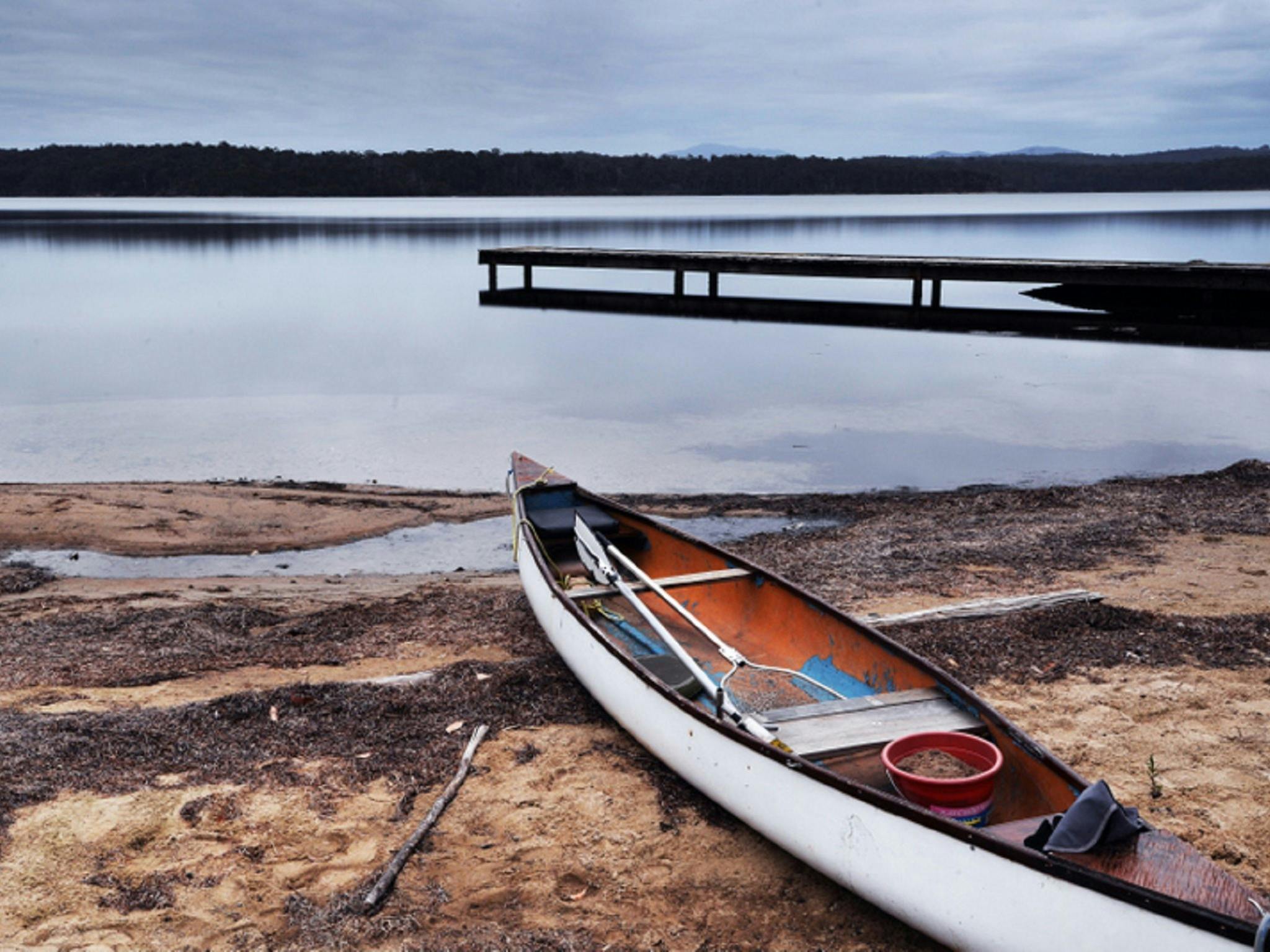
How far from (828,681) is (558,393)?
15.3m

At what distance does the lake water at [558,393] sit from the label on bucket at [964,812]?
921cm

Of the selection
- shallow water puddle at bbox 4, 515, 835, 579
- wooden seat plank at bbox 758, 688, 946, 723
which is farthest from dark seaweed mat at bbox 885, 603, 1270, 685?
shallow water puddle at bbox 4, 515, 835, 579

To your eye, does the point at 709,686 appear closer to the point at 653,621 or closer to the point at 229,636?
the point at 653,621

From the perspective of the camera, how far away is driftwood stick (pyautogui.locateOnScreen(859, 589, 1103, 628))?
25.2 ft

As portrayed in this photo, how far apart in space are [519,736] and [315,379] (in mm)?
17668

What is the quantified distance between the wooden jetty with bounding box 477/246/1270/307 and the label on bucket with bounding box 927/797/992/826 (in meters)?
24.0

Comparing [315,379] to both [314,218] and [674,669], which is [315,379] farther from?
[314,218]

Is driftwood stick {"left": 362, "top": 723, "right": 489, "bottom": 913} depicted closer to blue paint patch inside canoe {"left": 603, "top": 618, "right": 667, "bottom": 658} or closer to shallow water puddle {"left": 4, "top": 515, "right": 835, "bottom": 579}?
blue paint patch inside canoe {"left": 603, "top": 618, "right": 667, "bottom": 658}

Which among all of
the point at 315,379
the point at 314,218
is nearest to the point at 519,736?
the point at 315,379

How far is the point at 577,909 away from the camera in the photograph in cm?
460

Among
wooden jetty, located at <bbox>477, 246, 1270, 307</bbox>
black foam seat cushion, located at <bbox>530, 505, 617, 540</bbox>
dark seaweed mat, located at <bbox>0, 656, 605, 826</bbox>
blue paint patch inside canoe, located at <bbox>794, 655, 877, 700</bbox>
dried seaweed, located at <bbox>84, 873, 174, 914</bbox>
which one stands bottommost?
dried seaweed, located at <bbox>84, 873, 174, 914</bbox>

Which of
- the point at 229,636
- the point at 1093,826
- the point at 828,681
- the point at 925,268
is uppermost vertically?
the point at 925,268

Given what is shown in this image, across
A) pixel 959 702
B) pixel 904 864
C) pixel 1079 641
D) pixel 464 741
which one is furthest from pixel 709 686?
pixel 1079 641

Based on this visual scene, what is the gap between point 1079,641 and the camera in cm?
723
